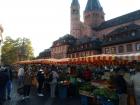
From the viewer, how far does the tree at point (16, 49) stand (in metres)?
79.2

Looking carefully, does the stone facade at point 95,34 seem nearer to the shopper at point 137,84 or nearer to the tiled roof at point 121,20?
the tiled roof at point 121,20

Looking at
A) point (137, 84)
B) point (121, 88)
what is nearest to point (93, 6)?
point (121, 88)

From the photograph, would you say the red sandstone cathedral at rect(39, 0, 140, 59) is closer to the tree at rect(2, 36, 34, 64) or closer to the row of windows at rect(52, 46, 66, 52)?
the row of windows at rect(52, 46, 66, 52)

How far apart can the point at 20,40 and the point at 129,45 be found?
3456 centimetres

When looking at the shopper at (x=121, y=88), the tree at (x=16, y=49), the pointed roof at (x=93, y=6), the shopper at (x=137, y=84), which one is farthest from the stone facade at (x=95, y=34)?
the shopper at (x=137, y=84)

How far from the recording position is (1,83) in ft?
39.9

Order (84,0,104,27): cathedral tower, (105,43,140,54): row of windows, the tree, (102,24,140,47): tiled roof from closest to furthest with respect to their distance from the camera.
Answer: (105,43,140,54): row of windows → (102,24,140,47): tiled roof → the tree → (84,0,104,27): cathedral tower

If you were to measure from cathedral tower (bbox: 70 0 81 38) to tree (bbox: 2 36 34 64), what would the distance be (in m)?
22.1

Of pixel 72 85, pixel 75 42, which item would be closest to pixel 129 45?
pixel 75 42

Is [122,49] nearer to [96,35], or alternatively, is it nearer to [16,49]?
[96,35]

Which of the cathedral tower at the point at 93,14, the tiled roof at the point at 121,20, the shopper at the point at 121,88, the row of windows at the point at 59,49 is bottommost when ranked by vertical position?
the shopper at the point at 121,88

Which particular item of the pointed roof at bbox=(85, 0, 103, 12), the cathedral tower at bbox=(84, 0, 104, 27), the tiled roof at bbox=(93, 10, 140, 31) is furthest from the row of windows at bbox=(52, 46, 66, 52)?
the pointed roof at bbox=(85, 0, 103, 12)

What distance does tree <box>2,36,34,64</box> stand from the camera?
7925 centimetres

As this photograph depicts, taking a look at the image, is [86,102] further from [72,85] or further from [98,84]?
[72,85]
